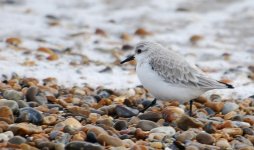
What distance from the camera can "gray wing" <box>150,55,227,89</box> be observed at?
662 cm

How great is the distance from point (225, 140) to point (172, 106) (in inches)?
50.9

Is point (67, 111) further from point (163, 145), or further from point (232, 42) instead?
point (232, 42)

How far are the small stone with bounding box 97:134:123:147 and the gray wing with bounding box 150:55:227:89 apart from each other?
149cm

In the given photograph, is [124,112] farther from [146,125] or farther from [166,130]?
[166,130]

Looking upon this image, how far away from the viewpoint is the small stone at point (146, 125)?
19.7ft

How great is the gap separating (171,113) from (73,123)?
1.06 metres

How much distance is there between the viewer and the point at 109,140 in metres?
5.30

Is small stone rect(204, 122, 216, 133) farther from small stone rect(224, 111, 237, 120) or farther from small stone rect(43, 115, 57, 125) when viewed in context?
small stone rect(43, 115, 57, 125)

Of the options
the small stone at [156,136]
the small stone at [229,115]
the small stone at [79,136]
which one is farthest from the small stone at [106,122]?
the small stone at [229,115]

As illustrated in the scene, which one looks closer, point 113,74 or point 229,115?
point 229,115

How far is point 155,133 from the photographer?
19.0 feet

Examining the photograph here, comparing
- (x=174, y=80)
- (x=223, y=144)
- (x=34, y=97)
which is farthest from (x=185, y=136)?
(x=34, y=97)

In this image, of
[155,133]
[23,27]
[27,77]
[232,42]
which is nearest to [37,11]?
[23,27]

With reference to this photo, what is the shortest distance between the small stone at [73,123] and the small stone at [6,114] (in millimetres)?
460
